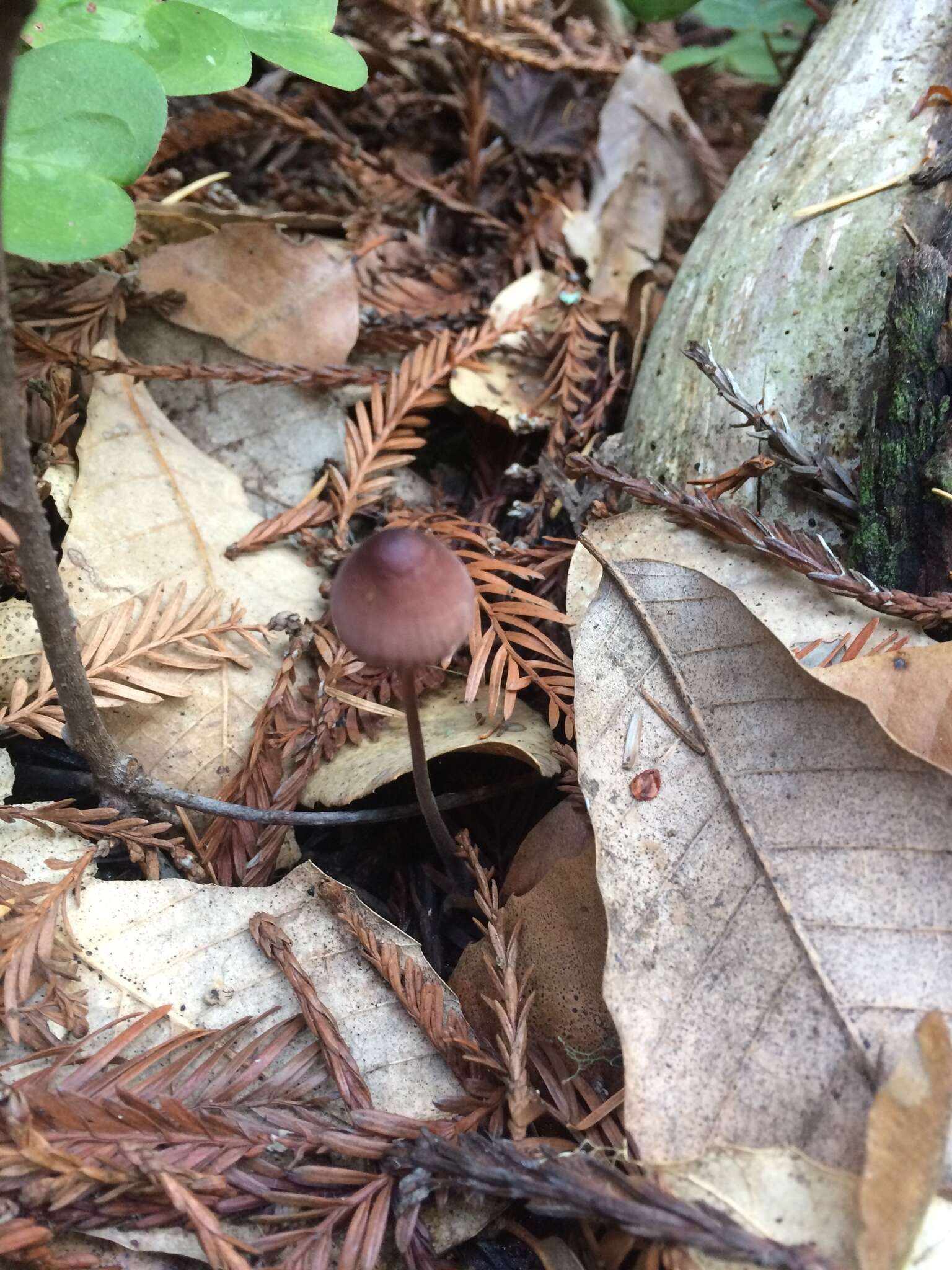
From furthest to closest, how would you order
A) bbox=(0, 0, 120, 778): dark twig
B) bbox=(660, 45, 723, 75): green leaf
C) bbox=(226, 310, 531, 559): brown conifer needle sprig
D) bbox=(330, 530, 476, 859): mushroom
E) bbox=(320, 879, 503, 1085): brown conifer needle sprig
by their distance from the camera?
bbox=(660, 45, 723, 75): green leaf
bbox=(226, 310, 531, 559): brown conifer needle sprig
bbox=(320, 879, 503, 1085): brown conifer needle sprig
bbox=(330, 530, 476, 859): mushroom
bbox=(0, 0, 120, 778): dark twig

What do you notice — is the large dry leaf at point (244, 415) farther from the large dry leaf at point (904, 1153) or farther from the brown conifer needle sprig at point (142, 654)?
the large dry leaf at point (904, 1153)

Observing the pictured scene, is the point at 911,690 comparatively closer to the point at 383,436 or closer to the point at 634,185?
the point at 383,436

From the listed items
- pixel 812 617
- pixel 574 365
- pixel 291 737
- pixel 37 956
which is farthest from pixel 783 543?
pixel 37 956

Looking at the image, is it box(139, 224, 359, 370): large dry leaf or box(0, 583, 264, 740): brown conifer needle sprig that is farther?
box(139, 224, 359, 370): large dry leaf

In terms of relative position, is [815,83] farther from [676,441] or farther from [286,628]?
[286,628]

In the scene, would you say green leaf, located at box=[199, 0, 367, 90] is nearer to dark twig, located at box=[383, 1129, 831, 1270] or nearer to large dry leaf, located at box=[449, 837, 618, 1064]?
large dry leaf, located at box=[449, 837, 618, 1064]

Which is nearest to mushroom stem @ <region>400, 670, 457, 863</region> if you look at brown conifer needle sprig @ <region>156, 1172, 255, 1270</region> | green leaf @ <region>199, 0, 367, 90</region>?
brown conifer needle sprig @ <region>156, 1172, 255, 1270</region>

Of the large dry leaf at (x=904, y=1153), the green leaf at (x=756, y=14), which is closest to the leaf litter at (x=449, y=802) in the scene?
the large dry leaf at (x=904, y=1153)
